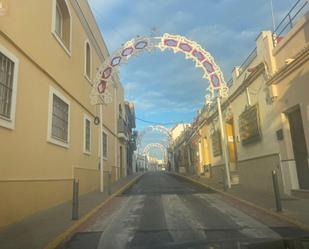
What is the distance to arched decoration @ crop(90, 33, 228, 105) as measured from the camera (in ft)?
65.6

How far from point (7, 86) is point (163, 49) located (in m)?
11.1

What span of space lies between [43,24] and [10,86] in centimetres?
364

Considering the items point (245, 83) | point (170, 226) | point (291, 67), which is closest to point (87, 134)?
point (245, 83)

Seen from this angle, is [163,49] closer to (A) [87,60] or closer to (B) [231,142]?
(A) [87,60]

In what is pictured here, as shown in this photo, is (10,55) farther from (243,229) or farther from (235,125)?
(235,125)

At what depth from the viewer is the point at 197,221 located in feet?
31.8

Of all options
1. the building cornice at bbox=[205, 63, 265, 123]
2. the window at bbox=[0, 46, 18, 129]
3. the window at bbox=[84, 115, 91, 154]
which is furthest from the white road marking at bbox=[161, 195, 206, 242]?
the window at bbox=[84, 115, 91, 154]

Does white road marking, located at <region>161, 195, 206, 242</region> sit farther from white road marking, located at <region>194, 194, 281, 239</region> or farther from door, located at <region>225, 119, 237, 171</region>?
door, located at <region>225, 119, 237, 171</region>

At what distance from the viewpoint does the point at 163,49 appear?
20016 millimetres

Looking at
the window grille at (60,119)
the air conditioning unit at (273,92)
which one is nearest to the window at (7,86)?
the window grille at (60,119)

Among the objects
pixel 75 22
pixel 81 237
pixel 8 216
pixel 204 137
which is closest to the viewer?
pixel 81 237

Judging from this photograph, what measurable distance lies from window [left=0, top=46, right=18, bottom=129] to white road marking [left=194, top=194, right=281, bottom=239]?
599 cm

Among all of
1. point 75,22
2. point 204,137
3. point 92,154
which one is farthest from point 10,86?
point 204,137

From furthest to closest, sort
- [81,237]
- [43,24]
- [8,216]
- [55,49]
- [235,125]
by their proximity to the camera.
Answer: [235,125]
[55,49]
[43,24]
[8,216]
[81,237]
